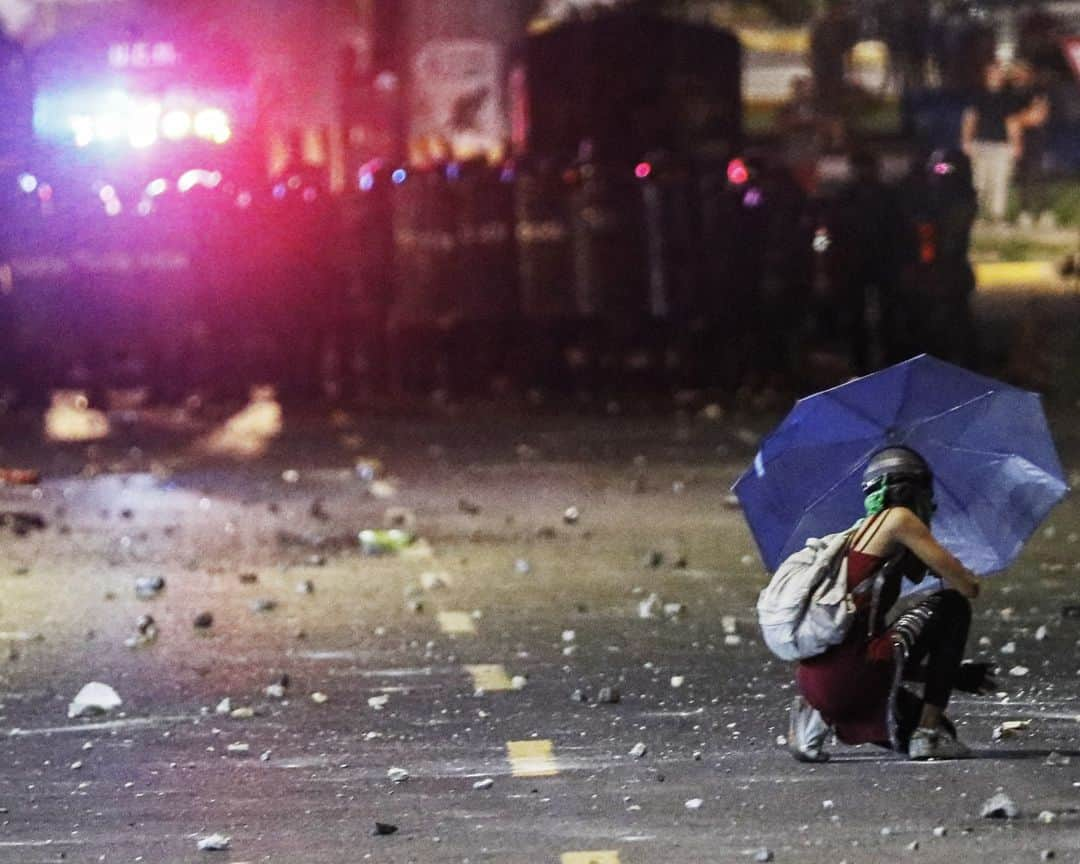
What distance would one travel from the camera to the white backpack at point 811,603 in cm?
642

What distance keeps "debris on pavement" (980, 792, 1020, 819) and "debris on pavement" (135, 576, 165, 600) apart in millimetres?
5144

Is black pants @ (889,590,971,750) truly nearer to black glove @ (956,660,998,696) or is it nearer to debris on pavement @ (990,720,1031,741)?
black glove @ (956,660,998,696)

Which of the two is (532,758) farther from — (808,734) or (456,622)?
(456,622)

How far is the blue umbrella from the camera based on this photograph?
6.60 meters

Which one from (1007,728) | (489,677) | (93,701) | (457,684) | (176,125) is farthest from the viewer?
(176,125)

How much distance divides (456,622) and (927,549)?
3.58 metres

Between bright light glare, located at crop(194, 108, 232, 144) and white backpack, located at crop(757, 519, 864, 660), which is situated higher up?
bright light glare, located at crop(194, 108, 232, 144)

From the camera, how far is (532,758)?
7.04 m

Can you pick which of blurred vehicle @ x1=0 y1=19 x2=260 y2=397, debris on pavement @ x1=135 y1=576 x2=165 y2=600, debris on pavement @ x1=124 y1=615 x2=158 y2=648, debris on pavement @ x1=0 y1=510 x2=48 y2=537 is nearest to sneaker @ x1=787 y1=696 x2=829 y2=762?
debris on pavement @ x1=124 y1=615 x2=158 y2=648

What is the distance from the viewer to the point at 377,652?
29.5 feet

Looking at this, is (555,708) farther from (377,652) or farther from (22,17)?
(22,17)

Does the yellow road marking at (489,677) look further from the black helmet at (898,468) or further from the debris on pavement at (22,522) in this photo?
the debris on pavement at (22,522)

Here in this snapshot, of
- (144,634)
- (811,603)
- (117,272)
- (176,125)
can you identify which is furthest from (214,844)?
(176,125)

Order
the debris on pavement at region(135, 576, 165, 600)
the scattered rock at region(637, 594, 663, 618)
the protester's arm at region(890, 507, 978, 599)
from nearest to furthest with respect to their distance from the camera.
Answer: the protester's arm at region(890, 507, 978, 599) < the scattered rock at region(637, 594, 663, 618) < the debris on pavement at region(135, 576, 165, 600)
